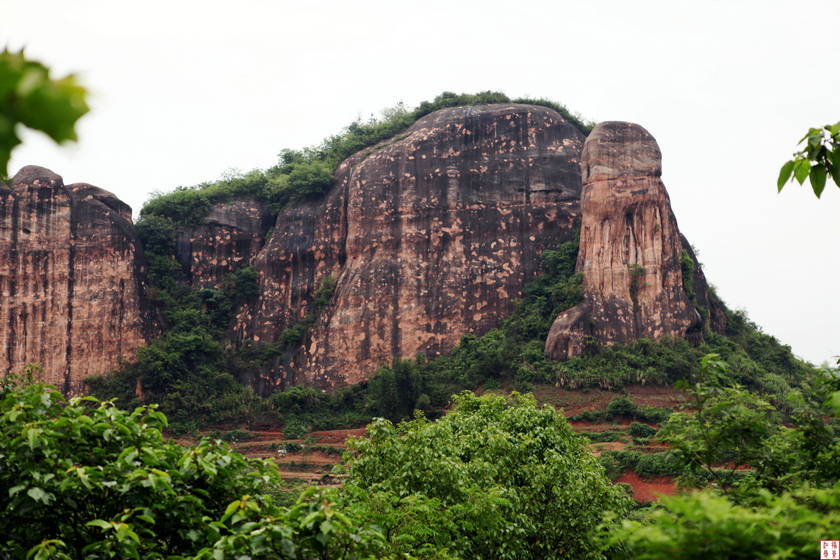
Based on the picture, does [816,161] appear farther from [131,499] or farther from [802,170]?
[131,499]

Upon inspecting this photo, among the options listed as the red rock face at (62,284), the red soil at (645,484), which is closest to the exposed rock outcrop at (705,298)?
the red soil at (645,484)

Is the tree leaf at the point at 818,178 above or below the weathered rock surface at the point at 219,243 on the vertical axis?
below

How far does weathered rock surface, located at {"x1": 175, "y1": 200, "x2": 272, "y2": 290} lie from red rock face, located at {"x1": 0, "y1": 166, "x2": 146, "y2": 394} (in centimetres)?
337

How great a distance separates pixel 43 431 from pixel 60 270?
28621mm

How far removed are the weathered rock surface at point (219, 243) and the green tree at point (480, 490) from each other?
24.6m

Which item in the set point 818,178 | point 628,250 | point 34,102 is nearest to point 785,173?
point 818,178

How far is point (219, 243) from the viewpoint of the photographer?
3422cm

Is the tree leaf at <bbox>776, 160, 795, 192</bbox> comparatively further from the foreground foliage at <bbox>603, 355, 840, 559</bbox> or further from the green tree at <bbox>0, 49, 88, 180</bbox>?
the green tree at <bbox>0, 49, 88, 180</bbox>

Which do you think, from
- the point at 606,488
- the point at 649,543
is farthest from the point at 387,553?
the point at 606,488

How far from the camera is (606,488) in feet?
32.6

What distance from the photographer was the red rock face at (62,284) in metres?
28.8

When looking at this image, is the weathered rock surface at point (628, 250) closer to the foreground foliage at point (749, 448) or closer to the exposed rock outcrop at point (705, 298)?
the exposed rock outcrop at point (705, 298)

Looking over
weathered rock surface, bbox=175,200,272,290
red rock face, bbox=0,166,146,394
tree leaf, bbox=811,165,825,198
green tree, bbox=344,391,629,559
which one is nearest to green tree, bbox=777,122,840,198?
tree leaf, bbox=811,165,825,198

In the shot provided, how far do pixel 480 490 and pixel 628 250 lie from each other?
20895mm
